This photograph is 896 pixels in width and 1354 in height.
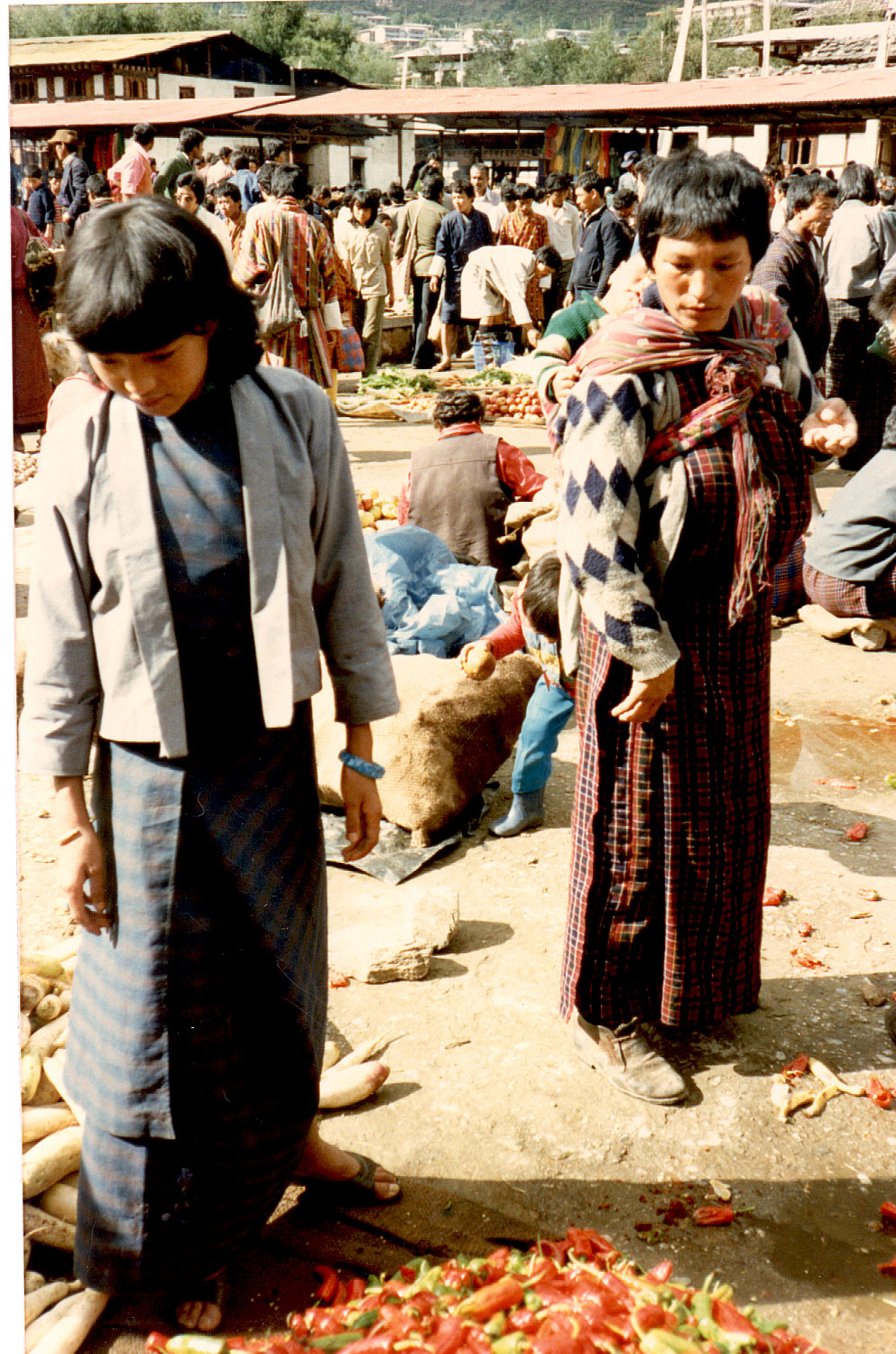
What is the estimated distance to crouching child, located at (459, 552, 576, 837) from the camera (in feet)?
9.53

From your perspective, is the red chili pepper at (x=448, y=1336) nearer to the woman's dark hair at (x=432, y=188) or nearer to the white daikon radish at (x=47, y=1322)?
the white daikon radish at (x=47, y=1322)

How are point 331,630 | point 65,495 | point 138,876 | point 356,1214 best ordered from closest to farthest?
point 65,495 < point 138,876 < point 331,630 < point 356,1214

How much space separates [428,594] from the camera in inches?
172

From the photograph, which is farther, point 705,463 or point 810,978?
point 810,978

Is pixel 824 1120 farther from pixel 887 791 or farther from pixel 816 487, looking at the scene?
pixel 816 487

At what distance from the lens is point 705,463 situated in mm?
2055

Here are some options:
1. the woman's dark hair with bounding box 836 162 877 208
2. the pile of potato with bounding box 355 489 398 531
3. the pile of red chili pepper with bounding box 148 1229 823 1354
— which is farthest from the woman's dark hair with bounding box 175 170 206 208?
the pile of red chili pepper with bounding box 148 1229 823 1354

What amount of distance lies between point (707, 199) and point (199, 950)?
143 cm

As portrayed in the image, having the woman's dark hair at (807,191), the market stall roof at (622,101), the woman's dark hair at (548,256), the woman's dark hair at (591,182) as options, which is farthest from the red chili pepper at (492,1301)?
the woman's dark hair at (548,256)

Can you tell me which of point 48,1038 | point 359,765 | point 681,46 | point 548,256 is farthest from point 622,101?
point 548,256

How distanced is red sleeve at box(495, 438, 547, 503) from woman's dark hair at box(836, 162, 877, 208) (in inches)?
137

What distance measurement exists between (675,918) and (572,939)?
0.21 m

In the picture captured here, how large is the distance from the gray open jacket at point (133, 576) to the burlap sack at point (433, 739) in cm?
177

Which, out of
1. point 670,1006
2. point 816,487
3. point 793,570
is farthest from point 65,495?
point 816,487
